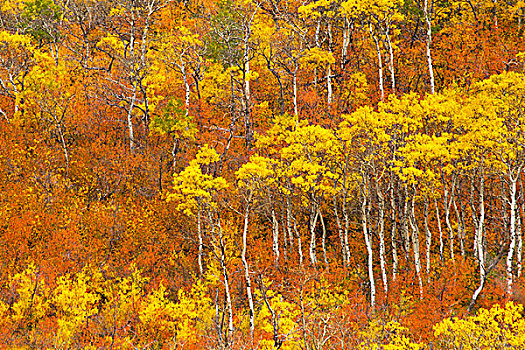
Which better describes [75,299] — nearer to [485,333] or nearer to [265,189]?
[265,189]

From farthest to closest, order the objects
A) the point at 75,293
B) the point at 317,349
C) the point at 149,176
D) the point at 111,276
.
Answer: the point at 149,176 → the point at 111,276 → the point at 75,293 → the point at 317,349

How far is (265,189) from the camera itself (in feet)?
92.6

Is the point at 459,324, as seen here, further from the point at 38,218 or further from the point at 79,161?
the point at 79,161

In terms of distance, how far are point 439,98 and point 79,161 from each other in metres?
23.7

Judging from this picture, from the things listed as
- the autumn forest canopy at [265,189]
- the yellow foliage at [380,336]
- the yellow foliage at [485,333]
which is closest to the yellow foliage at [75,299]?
the autumn forest canopy at [265,189]

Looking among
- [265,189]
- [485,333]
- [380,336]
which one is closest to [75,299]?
[265,189]

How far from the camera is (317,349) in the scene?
17984 millimetres

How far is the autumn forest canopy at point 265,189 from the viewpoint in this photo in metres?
22.8

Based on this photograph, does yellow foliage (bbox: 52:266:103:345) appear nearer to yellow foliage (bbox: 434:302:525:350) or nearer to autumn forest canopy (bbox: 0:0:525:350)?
autumn forest canopy (bbox: 0:0:525:350)

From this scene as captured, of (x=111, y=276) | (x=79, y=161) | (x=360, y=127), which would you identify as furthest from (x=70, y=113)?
(x=360, y=127)

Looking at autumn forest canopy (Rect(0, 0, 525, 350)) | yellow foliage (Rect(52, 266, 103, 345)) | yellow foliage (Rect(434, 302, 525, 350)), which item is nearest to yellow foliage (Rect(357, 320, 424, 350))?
autumn forest canopy (Rect(0, 0, 525, 350))

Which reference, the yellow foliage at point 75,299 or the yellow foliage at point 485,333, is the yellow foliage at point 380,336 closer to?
the yellow foliage at point 485,333

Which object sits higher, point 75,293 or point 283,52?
point 283,52

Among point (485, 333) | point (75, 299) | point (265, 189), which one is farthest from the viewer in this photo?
point (265, 189)
